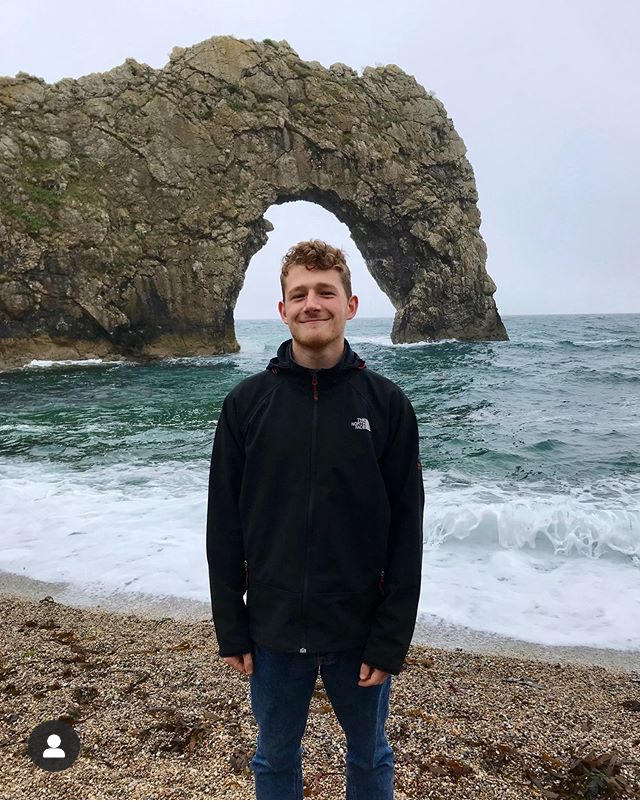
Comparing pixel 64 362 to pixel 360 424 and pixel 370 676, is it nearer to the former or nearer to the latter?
A: pixel 360 424

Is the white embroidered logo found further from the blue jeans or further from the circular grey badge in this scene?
the circular grey badge

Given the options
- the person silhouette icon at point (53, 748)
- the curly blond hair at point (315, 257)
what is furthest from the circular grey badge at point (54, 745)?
the curly blond hair at point (315, 257)

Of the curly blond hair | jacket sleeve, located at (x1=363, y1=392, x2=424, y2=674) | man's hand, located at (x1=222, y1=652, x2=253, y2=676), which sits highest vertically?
the curly blond hair

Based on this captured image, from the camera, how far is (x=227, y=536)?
2.33 metres

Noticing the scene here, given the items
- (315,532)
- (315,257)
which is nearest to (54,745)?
(315,532)

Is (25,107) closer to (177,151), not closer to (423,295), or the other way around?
(177,151)

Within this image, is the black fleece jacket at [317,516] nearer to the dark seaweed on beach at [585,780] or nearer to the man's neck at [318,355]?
the man's neck at [318,355]

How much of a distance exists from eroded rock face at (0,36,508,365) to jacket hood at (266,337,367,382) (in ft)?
117

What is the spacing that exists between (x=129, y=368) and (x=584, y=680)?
32.6 meters

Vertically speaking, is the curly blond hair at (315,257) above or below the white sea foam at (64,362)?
above

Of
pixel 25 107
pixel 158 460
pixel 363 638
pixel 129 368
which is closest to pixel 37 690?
pixel 363 638

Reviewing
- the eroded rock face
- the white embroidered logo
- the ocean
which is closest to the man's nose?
the white embroidered logo

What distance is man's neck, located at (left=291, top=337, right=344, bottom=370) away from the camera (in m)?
2.29

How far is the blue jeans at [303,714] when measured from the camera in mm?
2223
